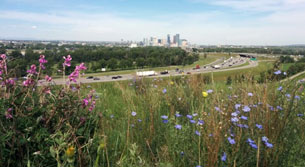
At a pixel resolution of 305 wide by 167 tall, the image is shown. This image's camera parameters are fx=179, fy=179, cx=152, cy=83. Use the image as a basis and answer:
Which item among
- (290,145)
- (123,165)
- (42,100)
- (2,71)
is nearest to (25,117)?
(42,100)

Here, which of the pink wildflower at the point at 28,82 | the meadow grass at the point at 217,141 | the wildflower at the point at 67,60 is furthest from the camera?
the wildflower at the point at 67,60

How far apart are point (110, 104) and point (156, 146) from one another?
1708 millimetres

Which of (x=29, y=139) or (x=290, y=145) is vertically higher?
(x=29, y=139)

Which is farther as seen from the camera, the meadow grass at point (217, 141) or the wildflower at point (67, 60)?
the wildflower at point (67, 60)

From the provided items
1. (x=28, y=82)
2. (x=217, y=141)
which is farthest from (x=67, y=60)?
(x=217, y=141)

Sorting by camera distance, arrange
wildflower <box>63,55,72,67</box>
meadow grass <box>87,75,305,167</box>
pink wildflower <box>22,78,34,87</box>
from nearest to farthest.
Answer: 1. meadow grass <box>87,75,305,167</box>
2. pink wildflower <box>22,78,34,87</box>
3. wildflower <box>63,55,72,67</box>

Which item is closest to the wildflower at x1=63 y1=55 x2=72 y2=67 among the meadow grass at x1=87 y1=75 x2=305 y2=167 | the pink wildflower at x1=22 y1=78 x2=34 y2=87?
the pink wildflower at x1=22 y1=78 x2=34 y2=87

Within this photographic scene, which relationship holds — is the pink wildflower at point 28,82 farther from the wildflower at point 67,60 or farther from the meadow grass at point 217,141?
the meadow grass at point 217,141

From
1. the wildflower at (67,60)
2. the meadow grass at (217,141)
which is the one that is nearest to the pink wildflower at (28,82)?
the wildflower at (67,60)

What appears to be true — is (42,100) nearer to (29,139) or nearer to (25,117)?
(25,117)

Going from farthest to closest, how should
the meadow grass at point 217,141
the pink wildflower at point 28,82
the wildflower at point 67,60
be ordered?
the wildflower at point 67,60
the pink wildflower at point 28,82
the meadow grass at point 217,141

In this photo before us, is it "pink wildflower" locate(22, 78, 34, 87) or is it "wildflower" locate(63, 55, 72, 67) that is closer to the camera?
"pink wildflower" locate(22, 78, 34, 87)

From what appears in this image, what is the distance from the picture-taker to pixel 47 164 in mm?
1308

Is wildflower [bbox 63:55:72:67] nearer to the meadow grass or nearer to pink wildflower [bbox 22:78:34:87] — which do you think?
pink wildflower [bbox 22:78:34:87]
